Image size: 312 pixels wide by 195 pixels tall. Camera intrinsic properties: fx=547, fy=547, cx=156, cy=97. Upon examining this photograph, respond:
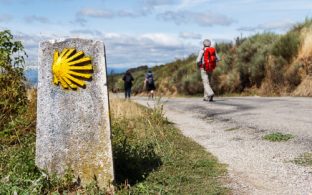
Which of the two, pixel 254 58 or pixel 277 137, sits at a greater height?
pixel 254 58

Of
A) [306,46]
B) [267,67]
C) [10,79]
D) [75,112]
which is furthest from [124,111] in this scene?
[267,67]

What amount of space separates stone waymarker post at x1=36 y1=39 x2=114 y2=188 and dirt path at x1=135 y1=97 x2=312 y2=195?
153cm

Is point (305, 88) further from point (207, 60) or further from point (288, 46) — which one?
point (207, 60)

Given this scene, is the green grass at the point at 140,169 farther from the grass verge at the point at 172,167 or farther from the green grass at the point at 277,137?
the green grass at the point at 277,137

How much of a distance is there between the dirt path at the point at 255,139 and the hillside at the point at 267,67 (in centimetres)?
511

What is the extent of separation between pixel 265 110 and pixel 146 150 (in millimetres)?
6150

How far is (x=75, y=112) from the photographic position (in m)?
5.55

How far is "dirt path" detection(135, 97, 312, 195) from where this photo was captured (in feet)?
19.7

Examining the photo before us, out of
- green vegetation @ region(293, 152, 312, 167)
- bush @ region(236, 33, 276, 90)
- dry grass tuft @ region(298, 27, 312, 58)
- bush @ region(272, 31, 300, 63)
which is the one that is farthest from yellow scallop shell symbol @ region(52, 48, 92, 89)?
bush @ region(236, 33, 276, 90)

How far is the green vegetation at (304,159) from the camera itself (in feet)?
22.6

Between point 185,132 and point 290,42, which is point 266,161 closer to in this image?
point 185,132

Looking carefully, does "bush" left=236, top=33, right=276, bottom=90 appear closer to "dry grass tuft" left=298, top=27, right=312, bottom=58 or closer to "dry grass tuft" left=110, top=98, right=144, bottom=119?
"dry grass tuft" left=298, top=27, right=312, bottom=58

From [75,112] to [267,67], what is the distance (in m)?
17.4

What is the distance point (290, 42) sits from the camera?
853 inches
